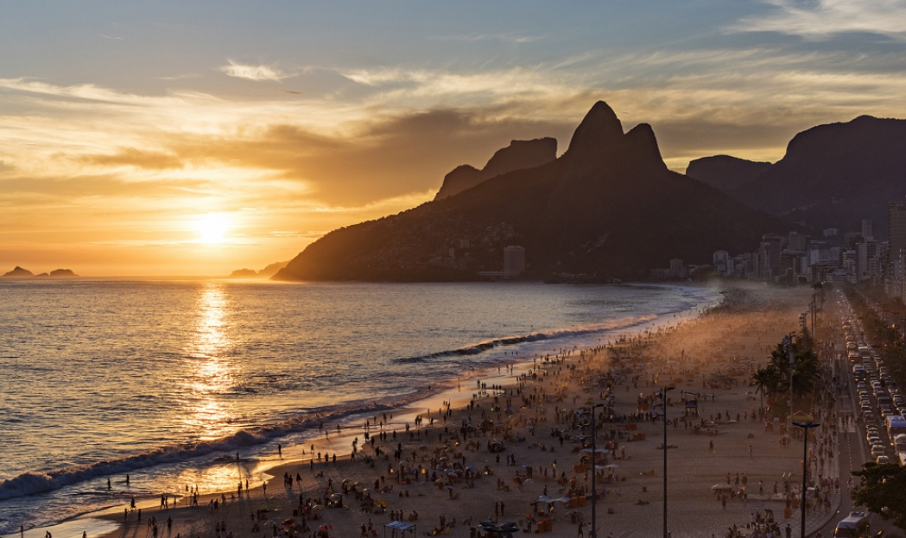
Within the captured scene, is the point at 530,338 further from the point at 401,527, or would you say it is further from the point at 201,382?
the point at 401,527

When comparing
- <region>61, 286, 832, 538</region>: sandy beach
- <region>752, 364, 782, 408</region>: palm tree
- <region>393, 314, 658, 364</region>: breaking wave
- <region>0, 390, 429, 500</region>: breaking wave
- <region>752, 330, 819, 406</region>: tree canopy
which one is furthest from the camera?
<region>393, 314, 658, 364</region>: breaking wave

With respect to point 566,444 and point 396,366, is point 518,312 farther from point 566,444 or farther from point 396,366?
point 566,444

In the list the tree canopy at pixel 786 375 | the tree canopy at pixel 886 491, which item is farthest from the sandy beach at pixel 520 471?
the tree canopy at pixel 886 491

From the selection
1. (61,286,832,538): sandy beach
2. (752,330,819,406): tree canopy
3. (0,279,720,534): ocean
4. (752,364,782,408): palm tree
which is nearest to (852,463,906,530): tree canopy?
(61,286,832,538): sandy beach

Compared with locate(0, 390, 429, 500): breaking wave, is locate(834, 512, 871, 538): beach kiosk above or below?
above

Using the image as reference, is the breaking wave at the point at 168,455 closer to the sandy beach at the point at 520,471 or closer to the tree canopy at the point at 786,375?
the sandy beach at the point at 520,471

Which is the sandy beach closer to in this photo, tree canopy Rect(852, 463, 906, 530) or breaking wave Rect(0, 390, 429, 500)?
breaking wave Rect(0, 390, 429, 500)

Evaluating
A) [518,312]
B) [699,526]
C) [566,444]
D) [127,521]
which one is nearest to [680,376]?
[566,444]
